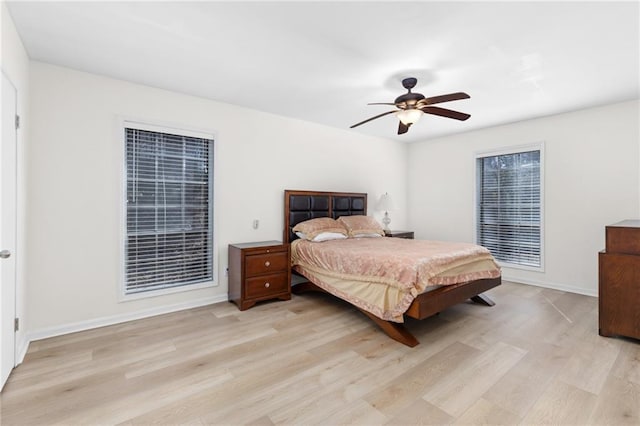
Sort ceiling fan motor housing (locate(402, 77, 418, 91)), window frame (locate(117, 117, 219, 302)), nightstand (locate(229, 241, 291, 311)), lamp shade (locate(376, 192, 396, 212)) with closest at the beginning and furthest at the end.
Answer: ceiling fan motor housing (locate(402, 77, 418, 91)) < window frame (locate(117, 117, 219, 302)) < nightstand (locate(229, 241, 291, 311)) < lamp shade (locate(376, 192, 396, 212))

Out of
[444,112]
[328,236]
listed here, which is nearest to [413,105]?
[444,112]

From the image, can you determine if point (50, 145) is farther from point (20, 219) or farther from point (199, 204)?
point (199, 204)

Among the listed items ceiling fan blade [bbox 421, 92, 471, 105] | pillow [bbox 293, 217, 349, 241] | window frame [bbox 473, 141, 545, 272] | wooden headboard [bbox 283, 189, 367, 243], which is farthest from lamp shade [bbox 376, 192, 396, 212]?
ceiling fan blade [bbox 421, 92, 471, 105]

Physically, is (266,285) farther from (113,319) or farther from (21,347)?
(21,347)

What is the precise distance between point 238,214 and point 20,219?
6.72 ft

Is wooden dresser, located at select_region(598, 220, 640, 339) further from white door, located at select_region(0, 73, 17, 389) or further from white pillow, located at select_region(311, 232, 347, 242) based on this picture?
white door, located at select_region(0, 73, 17, 389)

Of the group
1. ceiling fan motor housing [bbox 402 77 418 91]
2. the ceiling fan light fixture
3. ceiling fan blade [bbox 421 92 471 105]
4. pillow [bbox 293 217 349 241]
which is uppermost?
ceiling fan motor housing [bbox 402 77 418 91]

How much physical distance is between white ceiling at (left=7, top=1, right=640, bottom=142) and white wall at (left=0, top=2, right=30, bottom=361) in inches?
4.7

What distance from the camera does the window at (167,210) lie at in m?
3.28

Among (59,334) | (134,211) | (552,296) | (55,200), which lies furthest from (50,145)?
(552,296)

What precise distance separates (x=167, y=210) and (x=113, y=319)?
1.24 m

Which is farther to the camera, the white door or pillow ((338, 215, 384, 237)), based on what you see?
pillow ((338, 215, 384, 237))

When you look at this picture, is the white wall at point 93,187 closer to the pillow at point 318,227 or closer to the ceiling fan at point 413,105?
the pillow at point 318,227

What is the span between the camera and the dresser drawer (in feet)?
11.6
